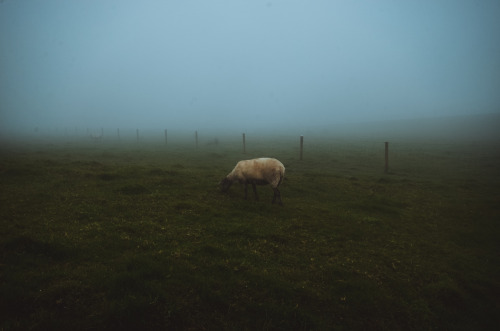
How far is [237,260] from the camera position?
7738mm

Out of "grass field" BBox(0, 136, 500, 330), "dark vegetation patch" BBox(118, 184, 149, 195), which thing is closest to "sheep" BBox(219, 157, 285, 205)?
"grass field" BBox(0, 136, 500, 330)

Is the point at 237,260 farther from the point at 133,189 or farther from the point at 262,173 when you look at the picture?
the point at 133,189

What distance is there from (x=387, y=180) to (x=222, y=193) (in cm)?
1389

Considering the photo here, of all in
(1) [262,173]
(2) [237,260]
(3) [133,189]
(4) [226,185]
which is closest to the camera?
(2) [237,260]

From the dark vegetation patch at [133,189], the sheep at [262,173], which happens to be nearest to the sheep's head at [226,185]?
the sheep at [262,173]

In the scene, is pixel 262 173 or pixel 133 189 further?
pixel 133 189

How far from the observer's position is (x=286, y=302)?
6.18 meters

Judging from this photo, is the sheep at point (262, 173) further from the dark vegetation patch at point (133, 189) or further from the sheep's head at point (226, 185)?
the dark vegetation patch at point (133, 189)

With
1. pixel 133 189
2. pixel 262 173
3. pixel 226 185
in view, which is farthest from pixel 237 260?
pixel 133 189

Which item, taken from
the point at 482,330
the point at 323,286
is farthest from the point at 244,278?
the point at 482,330

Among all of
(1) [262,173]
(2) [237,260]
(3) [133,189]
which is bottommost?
(2) [237,260]

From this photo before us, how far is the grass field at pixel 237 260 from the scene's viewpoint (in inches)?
221

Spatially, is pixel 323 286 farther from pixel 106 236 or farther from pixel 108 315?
pixel 106 236

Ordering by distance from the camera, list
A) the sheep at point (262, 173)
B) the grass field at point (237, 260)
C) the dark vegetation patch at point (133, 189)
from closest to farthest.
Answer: the grass field at point (237, 260)
the sheep at point (262, 173)
the dark vegetation patch at point (133, 189)
